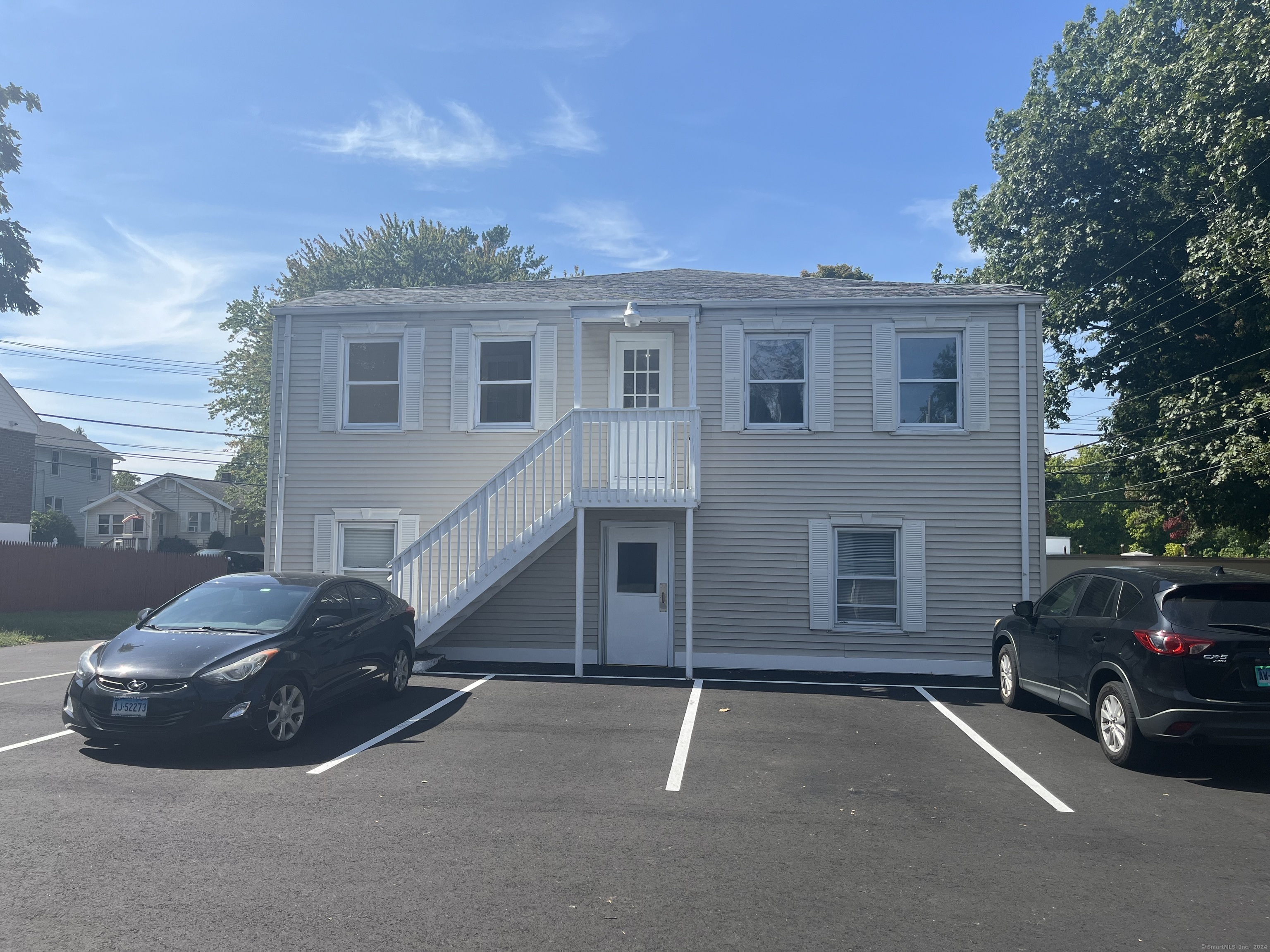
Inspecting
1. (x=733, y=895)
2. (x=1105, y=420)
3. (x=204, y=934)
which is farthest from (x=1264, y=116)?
(x=204, y=934)

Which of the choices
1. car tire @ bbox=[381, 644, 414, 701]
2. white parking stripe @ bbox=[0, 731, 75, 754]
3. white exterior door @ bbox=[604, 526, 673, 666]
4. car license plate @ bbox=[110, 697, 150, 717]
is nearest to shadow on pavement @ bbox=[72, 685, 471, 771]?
car license plate @ bbox=[110, 697, 150, 717]

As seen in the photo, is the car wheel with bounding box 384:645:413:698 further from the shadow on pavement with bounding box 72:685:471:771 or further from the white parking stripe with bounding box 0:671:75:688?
the white parking stripe with bounding box 0:671:75:688

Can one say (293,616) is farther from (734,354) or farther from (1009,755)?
(734,354)

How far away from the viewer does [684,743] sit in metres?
8.11

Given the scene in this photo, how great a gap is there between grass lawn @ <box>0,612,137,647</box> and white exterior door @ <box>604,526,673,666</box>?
8.93 meters

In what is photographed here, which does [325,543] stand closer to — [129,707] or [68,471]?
[129,707]

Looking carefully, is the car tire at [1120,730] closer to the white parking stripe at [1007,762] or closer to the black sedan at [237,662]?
the white parking stripe at [1007,762]

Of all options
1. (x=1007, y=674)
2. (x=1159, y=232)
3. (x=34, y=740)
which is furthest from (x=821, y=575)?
(x=1159, y=232)

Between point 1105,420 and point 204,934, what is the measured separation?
85.0ft

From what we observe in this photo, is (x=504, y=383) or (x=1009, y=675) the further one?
(x=504, y=383)

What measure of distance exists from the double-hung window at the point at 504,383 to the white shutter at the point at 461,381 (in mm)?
141

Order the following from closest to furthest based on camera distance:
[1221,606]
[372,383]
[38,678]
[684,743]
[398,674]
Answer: [1221,606] → [684,743] → [398,674] → [38,678] → [372,383]

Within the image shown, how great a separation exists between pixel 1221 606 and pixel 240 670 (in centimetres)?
798

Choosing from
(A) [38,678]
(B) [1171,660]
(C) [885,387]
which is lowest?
(A) [38,678]
